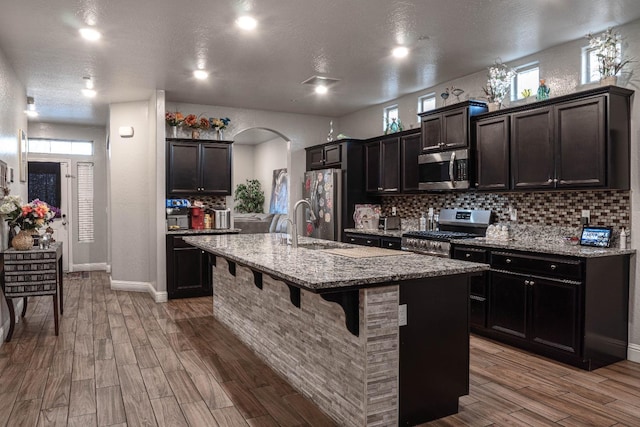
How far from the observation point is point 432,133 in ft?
17.0

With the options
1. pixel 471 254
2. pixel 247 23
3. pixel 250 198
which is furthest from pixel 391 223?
pixel 250 198

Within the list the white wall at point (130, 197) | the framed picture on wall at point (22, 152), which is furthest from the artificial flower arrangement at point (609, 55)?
the framed picture on wall at point (22, 152)

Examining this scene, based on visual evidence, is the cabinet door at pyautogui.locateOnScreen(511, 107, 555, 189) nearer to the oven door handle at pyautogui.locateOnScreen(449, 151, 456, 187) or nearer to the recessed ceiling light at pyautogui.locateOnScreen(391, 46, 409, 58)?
the oven door handle at pyautogui.locateOnScreen(449, 151, 456, 187)

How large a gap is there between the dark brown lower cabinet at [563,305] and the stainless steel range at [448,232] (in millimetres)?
620

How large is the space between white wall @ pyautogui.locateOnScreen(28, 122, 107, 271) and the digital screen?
807 centimetres

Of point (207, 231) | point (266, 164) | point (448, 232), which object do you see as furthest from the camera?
point (266, 164)

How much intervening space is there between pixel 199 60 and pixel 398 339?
357cm

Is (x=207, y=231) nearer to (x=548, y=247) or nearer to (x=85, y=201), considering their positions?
(x=85, y=201)

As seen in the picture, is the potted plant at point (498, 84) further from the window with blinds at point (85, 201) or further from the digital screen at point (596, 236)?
the window with blinds at point (85, 201)

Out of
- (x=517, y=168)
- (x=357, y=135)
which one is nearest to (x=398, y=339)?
(x=517, y=168)

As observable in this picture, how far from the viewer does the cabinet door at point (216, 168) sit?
21.7 feet

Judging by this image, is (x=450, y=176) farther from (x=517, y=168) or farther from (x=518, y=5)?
(x=518, y=5)

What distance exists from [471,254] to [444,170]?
3.46 feet

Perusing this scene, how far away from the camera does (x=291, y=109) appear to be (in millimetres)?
7266
